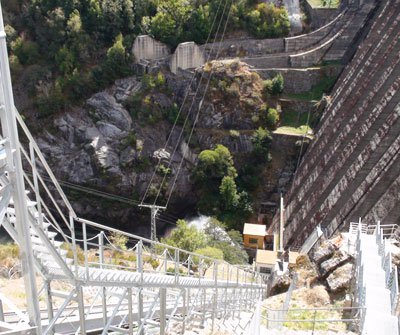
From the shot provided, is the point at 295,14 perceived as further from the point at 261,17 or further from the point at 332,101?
the point at 332,101

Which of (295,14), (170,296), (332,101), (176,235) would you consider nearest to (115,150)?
(176,235)

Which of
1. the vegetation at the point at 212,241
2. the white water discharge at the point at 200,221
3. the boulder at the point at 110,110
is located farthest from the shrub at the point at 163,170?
the vegetation at the point at 212,241

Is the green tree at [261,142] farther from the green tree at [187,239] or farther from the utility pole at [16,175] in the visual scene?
the utility pole at [16,175]

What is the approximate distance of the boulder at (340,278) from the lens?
14265 millimetres

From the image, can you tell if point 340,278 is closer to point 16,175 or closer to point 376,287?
point 376,287

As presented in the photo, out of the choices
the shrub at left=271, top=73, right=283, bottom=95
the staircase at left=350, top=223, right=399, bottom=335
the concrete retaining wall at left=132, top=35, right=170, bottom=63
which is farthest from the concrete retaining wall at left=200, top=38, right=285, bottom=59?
the staircase at left=350, top=223, right=399, bottom=335

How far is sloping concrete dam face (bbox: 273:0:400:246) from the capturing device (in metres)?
19.4

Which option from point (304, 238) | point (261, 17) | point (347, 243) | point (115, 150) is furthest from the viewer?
point (261, 17)

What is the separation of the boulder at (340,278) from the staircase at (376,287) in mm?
959

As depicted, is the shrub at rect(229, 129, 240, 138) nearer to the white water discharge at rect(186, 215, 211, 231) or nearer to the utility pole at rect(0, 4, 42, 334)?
the white water discharge at rect(186, 215, 211, 231)

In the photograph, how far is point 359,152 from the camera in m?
22.4

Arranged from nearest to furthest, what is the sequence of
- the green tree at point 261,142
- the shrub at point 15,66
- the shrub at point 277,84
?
the green tree at point 261,142 < the shrub at point 277,84 < the shrub at point 15,66

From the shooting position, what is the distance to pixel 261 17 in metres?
34.8

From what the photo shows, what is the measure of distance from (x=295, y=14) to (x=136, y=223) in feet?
73.8
